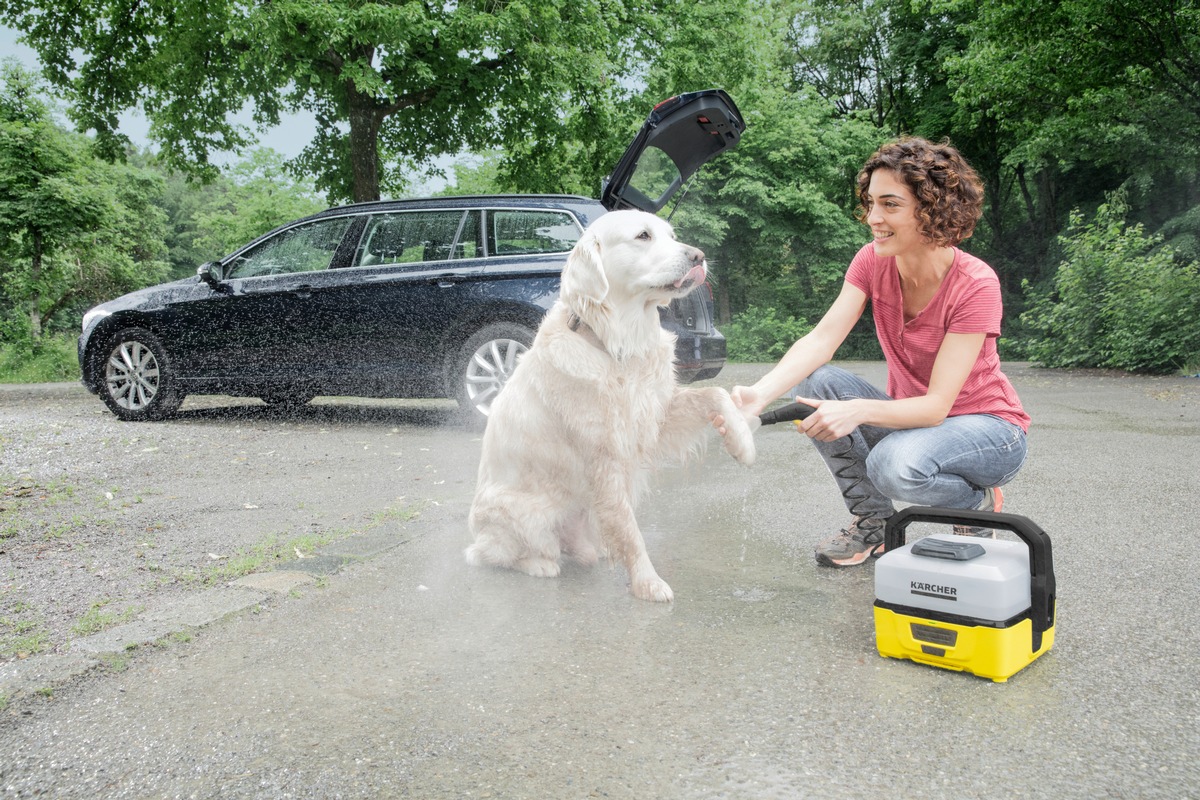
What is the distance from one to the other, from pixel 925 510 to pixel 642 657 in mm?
1012

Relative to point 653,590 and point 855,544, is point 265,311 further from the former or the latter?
point 855,544

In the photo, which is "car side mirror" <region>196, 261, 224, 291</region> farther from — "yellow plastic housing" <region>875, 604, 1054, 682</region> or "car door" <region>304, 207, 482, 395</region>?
"yellow plastic housing" <region>875, 604, 1054, 682</region>

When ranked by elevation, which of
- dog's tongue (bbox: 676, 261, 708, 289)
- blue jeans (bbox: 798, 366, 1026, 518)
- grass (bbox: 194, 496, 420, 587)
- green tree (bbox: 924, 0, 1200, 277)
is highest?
green tree (bbox: 924, 0, 1200, 277)

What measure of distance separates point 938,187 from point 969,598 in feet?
4.87

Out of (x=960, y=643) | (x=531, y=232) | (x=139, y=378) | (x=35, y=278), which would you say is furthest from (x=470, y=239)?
(x=35, y=278)

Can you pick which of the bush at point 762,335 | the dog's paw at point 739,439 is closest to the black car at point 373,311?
the dog's paw at point 739,439

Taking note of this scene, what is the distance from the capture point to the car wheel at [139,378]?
837 cm

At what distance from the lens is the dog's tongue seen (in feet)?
10.9

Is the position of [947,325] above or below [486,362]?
above

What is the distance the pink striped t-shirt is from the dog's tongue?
0.59 metres

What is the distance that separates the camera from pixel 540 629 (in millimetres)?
3020

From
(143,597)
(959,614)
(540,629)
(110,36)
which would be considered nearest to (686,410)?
(540,629)

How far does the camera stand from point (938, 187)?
3.06 m

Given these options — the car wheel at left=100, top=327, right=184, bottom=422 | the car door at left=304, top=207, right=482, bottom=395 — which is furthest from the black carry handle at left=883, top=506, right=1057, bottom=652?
the car wheel at left=100, top=327, right=184, bottom=422
